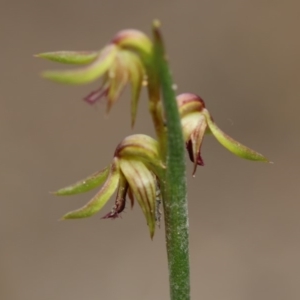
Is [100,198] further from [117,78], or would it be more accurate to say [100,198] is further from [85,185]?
[117,78]

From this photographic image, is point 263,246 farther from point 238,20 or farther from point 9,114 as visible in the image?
point 9,114

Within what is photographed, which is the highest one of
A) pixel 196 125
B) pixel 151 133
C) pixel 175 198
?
pixel 151 133

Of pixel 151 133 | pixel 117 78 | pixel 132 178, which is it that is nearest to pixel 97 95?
pixel 117 78

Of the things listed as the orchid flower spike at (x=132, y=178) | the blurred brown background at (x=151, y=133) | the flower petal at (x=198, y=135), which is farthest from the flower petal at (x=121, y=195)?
the blurred brown background at (x=151, y=133)

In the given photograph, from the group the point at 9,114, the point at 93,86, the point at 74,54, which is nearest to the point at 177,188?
the point at 74,54

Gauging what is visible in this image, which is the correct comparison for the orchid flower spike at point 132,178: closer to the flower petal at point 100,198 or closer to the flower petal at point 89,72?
the flower petal at point 100,198

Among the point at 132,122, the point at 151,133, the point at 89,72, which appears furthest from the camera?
the point at 151,133

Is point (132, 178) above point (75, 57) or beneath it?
beneath
